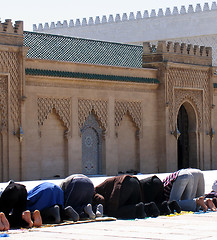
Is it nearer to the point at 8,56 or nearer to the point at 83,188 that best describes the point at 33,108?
the point at 8,56

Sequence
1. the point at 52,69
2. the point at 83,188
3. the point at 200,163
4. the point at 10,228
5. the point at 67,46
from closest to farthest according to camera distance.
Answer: the point at 10,228, the point at 83,188, the point at 52,69, the point at 67,46, the point at 200,163

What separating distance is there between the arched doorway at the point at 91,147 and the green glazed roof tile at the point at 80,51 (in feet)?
6.37

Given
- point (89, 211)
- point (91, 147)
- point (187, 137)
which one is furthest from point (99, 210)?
point (187, 137)

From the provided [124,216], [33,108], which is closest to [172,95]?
[33,108]

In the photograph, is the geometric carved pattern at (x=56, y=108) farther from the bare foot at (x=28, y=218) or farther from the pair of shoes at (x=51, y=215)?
the bare foot at (x=28, y=218)

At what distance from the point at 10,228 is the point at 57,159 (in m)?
11.2

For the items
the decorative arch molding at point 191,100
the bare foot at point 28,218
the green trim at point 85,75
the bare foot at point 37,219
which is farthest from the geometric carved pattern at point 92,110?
the bare foot at point 28,218

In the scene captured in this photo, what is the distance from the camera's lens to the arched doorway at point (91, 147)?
21516 millimetres

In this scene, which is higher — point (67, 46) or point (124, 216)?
point (67, 46)

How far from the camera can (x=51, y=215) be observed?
9805mm

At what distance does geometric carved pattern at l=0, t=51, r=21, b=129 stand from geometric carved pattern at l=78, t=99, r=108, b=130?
2.44 m

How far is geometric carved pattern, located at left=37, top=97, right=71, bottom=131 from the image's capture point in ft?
65.4

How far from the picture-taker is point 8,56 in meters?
19.0

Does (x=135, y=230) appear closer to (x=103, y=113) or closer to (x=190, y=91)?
(x=103, y=113)
